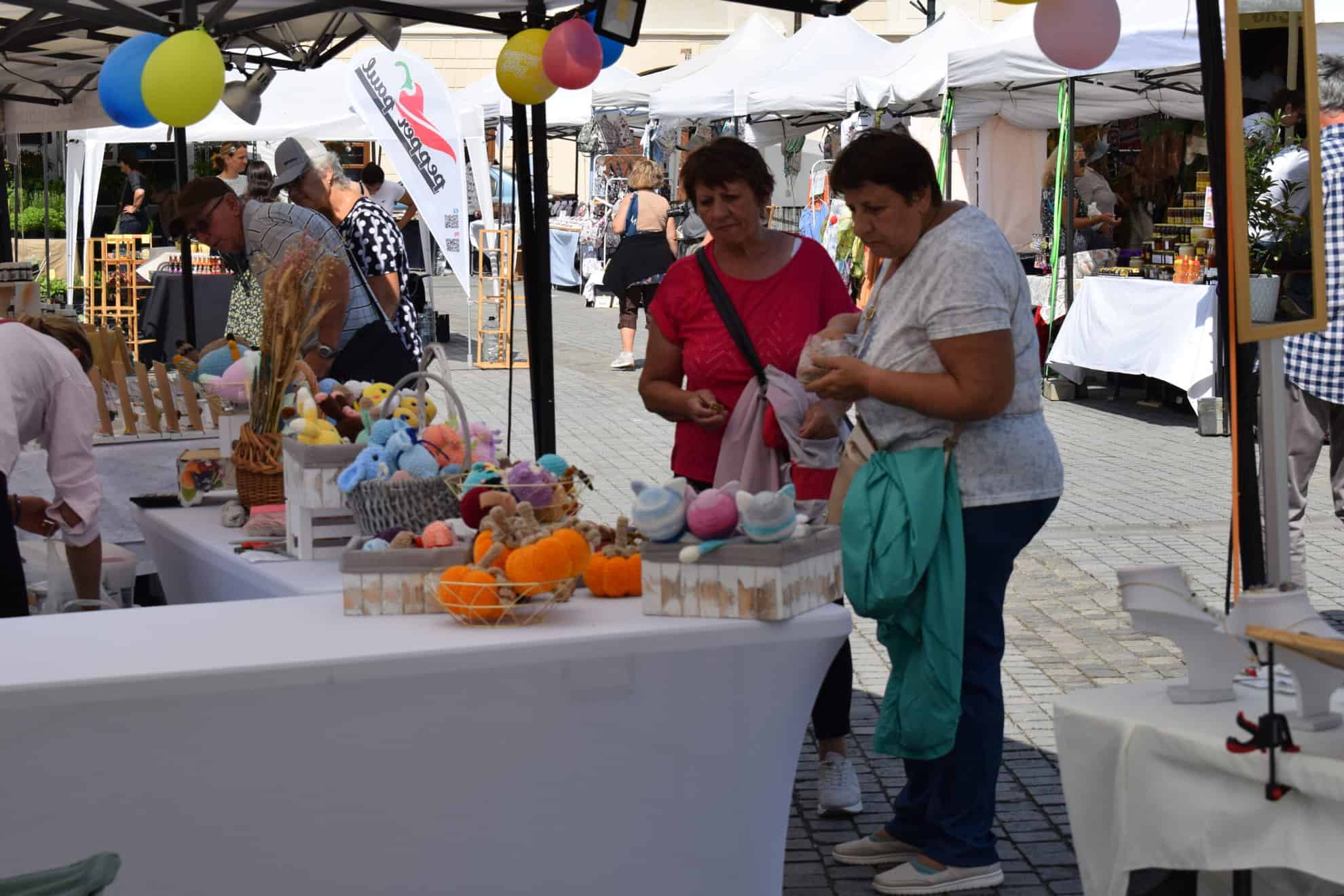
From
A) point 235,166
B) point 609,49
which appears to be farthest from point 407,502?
point 235,166

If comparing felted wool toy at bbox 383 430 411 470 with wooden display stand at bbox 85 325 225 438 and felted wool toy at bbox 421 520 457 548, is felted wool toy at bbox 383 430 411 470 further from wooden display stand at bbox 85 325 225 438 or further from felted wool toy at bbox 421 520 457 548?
wooden display stand at bbox 85 325 225 438

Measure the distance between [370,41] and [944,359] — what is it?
22737 mm

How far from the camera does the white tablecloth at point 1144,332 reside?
29.0 ft

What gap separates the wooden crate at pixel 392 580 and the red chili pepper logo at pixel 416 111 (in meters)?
8.00

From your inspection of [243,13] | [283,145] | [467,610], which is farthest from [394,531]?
[243,13]

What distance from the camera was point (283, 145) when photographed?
5.77m

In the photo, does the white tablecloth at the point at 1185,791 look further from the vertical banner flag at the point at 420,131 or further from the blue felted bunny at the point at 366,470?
the vertical banner flag at the point at 420,131

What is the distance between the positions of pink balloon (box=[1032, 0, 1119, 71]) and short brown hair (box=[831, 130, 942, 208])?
67 centimetres

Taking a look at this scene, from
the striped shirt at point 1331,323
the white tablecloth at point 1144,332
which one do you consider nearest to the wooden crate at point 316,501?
the striped shirt at point 1331,323

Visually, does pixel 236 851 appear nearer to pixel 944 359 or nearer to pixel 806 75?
pixel 944 359

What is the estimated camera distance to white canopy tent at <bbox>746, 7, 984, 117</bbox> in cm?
1118

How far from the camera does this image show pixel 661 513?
2.53 m

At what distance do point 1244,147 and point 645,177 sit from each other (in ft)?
34.8

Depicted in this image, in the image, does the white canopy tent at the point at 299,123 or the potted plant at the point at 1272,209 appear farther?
the white canopy tent at the point at 299,123
